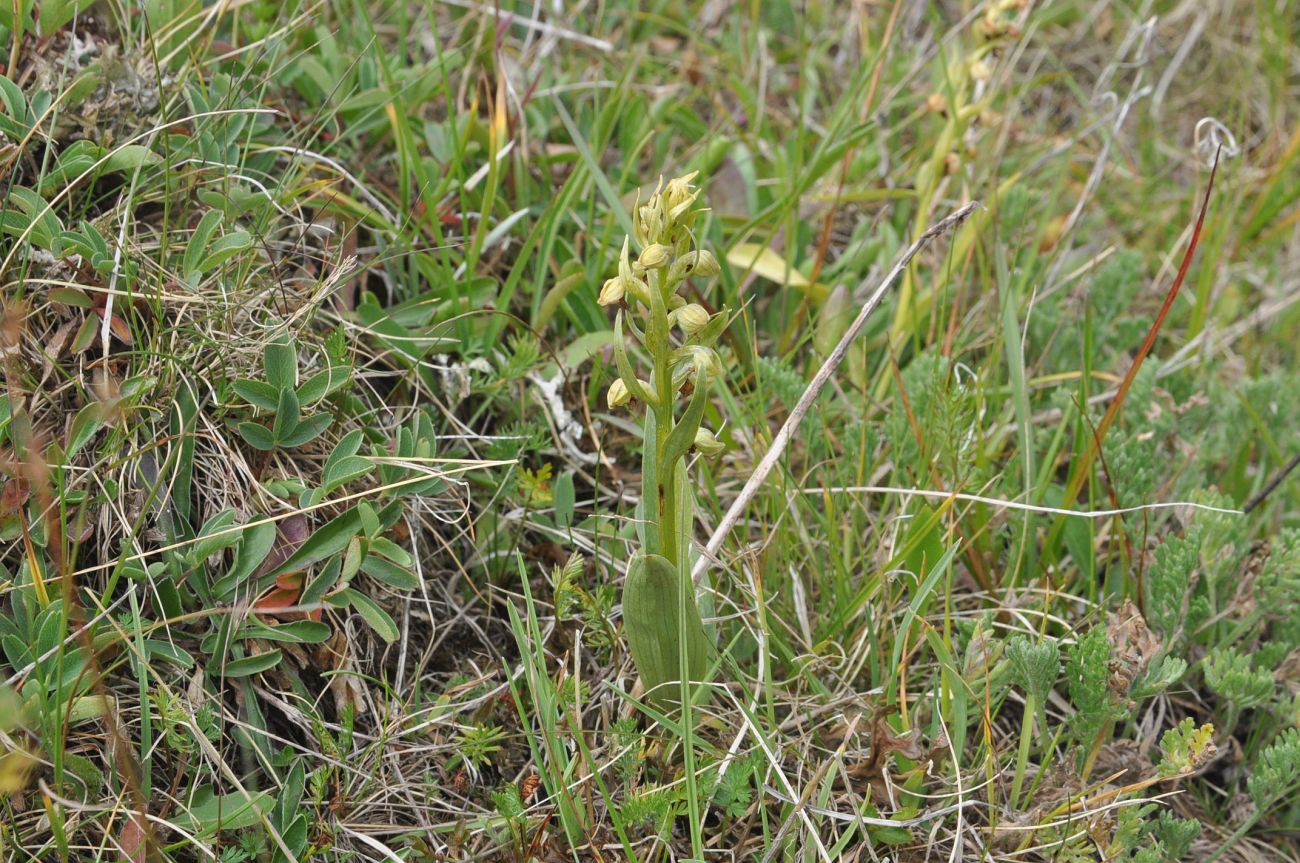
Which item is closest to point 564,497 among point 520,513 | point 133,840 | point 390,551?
point 520,513

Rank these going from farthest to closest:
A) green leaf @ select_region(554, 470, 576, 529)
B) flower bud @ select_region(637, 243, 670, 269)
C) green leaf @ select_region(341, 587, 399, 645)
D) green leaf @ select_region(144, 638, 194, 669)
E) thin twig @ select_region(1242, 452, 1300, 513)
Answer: thin twig @ select_region(1242, 452, 1300, 513) → green leaf @ select_region(554, 470, 576, 529) → green leaf @ select_region(341, 587, 399, 645) → green leaf @ select_region(144, 638, 194, 669) → flower bud @ select_region(637, 243, 670, 269)

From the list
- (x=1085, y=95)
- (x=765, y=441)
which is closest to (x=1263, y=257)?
(x=1085, y=95)

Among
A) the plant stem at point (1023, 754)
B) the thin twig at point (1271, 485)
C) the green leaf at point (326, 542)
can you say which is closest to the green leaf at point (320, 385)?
the green leaf at point (326, 542)

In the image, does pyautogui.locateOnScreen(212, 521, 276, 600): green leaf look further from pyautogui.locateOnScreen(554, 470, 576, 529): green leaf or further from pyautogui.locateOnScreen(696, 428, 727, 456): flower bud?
pyautogui.locateOnScreen(696, 428, 727, 456): flower bud

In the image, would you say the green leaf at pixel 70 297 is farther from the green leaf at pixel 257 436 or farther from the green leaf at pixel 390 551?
the green leaf at pixel 390 551

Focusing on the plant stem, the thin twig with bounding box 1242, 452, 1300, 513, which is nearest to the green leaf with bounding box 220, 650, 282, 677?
the plant stem

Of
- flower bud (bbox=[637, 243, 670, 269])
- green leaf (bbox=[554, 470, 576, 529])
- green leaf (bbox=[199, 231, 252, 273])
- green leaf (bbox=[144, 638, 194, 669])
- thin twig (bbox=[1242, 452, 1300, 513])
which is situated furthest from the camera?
thin twig (bbox=[1242, 452, 1300, 513])
